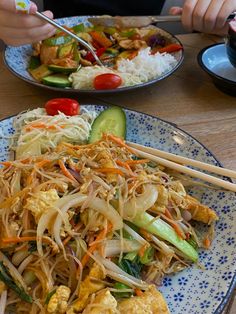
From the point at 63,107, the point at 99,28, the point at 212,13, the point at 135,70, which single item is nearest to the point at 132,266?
the point at 63,107

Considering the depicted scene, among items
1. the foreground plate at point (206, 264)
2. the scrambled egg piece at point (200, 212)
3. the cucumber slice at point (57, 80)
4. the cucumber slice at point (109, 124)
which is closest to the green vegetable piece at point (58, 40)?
the cucumber slice at point (57, 80)

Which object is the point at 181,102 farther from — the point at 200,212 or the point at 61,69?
the point at 200,212

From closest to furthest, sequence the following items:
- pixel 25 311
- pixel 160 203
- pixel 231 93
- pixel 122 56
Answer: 1. pixel 25 311
2. pixel 160 203
3. pixel 231 93
4. pixel 122 56

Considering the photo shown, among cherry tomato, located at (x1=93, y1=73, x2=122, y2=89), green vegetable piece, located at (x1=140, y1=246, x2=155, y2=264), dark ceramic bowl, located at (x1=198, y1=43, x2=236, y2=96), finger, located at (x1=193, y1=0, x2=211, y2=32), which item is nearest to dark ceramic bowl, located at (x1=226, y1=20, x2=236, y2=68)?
dark ceramic bowl, located at (x1=198, y1=43, x2=236, y2=96)

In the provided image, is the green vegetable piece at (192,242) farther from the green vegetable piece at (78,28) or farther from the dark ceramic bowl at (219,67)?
the green vegetable piece at (78,28)

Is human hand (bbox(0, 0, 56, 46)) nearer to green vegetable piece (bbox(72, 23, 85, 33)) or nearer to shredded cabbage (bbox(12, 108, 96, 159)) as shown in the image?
green vegetable piece (bbox(72, 23, 85, 33))

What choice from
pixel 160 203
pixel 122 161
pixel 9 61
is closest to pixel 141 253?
pixel 160 203

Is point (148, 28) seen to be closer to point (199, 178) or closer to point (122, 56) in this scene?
point (122, 56)
